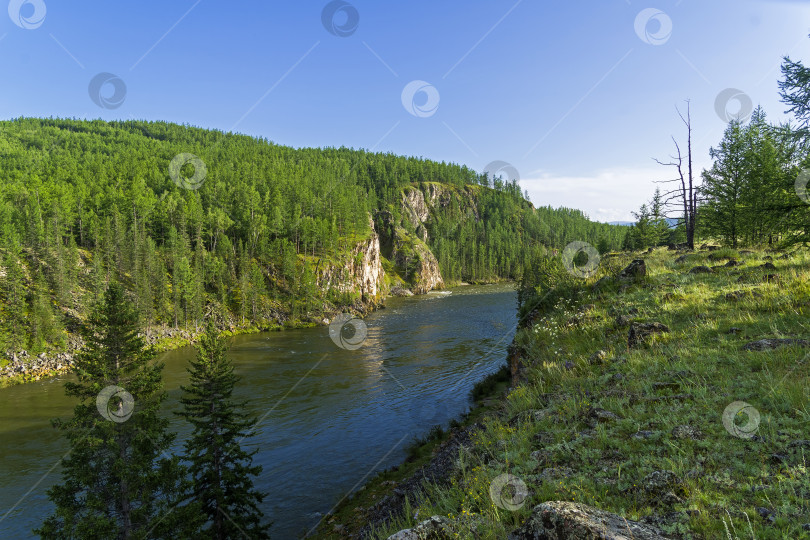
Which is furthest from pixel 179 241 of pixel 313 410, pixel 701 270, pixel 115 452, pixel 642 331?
pixel 701 270

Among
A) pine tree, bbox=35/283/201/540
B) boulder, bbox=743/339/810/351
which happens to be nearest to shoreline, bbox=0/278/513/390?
pine tree, bbox=35/283/201/540

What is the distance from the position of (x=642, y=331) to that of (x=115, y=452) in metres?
17.4

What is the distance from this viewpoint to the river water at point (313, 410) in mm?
17625

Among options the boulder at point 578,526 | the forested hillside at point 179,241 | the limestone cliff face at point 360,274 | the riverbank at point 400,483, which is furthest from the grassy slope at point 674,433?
the limestone cliff face at point 360,274

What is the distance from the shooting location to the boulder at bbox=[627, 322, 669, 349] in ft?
36.0

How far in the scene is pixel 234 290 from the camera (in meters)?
68.9

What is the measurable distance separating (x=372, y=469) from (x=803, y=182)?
75.6 feet

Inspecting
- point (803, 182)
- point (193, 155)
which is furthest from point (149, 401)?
point (193, 155)

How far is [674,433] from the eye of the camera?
19.4 ft

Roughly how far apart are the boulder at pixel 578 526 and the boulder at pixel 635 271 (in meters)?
17.2

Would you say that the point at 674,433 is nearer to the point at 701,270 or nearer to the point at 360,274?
the point at 701,270

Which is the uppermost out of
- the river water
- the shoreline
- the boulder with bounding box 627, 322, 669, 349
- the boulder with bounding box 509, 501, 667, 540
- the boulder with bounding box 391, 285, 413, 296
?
the boulder with bounding box 627, 322, 669, 349

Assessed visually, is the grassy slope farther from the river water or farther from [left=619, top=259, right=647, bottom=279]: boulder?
the river water

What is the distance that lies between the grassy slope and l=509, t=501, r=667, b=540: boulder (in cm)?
38
